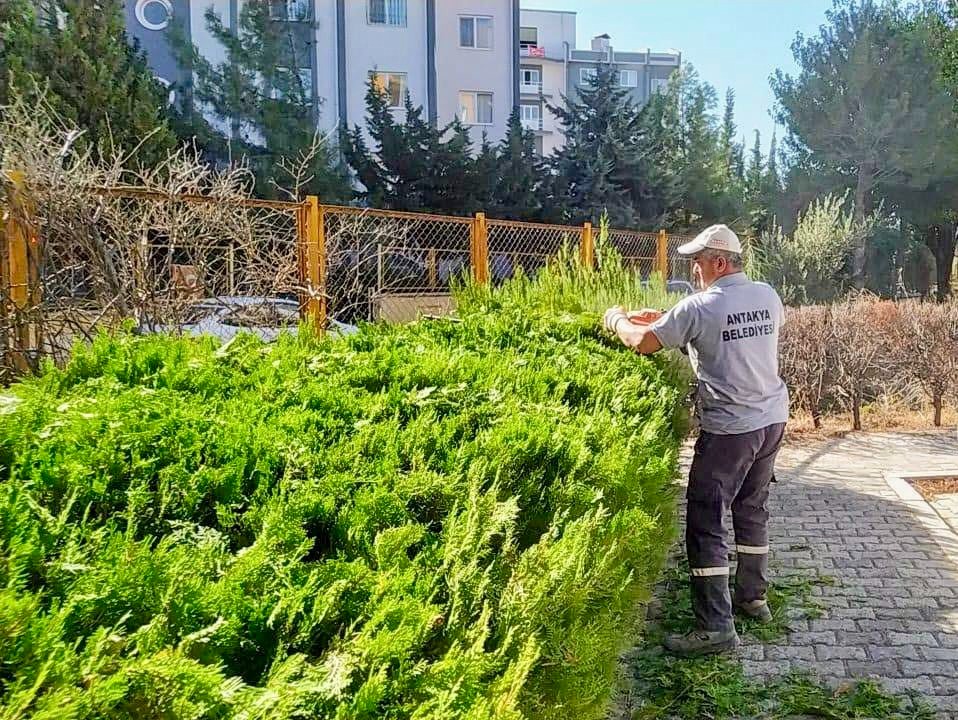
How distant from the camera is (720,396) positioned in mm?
3967

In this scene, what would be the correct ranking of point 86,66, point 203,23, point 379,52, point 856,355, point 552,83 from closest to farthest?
point 856,355 < point 86,66 < point 203,23 < point 379,52 < point 552,83

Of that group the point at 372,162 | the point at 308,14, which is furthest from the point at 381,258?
the point at 308,14

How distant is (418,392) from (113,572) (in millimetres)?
1576

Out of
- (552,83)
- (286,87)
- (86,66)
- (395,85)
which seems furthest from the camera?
(552,83)

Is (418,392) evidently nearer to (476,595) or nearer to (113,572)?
(476,595)

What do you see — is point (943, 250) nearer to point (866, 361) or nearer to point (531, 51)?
point (531, 51)

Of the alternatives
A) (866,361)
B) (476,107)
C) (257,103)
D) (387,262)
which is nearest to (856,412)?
(866,361)

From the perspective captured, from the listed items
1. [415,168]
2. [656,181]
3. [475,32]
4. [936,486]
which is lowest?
[936,486]

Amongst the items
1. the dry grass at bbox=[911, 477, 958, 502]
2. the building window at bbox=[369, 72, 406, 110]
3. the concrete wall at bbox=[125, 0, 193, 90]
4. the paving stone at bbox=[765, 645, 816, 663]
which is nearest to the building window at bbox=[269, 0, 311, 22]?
the concrete wall at bbox=[125, 0, 193, 90]

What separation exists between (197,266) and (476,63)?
26.5 m

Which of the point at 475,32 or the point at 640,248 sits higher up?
the point at 475,32

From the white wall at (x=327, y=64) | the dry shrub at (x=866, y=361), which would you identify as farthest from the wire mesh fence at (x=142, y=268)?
the white wall at (x=327, y=64)

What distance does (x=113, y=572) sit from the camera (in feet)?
4.62

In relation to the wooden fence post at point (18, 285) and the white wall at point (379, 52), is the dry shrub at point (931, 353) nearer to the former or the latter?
the wooden fence post at point (18, 285)
